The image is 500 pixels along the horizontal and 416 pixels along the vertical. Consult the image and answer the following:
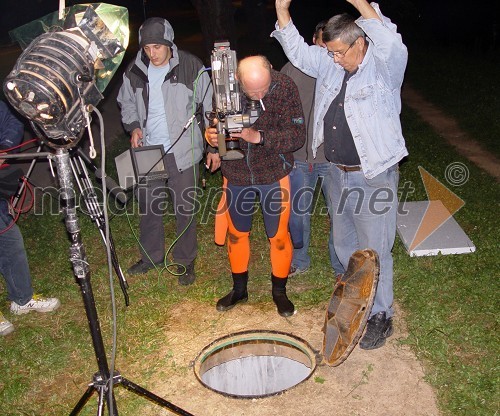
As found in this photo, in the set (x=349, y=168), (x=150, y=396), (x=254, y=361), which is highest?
(x=349, y=168)

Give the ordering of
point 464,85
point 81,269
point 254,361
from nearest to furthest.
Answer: point 81,269 → point 254,361 → point 464,85

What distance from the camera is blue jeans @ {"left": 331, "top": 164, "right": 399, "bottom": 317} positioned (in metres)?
4.43

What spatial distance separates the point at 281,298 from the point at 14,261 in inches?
92.6

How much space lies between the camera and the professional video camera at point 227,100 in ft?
14.6

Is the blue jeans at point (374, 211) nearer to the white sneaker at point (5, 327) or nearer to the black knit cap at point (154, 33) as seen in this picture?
the black knit cap at point (154, 33)

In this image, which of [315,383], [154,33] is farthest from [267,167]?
[315,383]

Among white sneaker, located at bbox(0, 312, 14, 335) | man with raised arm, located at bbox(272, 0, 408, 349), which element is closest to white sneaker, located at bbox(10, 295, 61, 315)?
white sneaker, located at bbox(0, 312, 14, 335)

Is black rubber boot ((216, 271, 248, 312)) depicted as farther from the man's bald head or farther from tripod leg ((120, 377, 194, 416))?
the man's bald head

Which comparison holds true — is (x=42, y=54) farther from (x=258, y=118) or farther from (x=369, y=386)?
(x=369, y=386)

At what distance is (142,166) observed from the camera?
5.45m

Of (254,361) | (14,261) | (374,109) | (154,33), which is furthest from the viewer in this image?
(14,261)

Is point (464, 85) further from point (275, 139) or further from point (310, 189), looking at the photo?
point (275, 139)

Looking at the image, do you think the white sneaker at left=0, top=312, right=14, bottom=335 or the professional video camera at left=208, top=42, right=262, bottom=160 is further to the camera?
the white sneaker at left=0, top=312, right=14, bottom=335

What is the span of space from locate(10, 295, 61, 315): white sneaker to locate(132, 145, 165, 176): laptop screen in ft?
5.01
